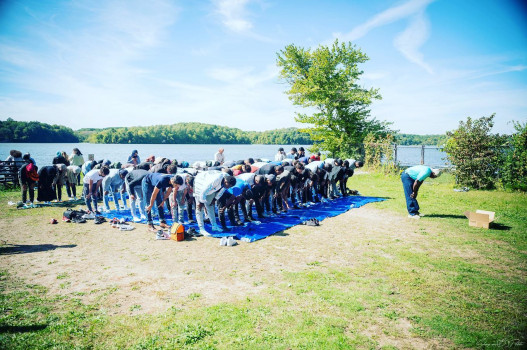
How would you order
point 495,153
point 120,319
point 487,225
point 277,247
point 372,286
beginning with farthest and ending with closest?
1. point 495,153
2. point 487,225
3. point 277,247
4. point 372,286
5. point 120,319

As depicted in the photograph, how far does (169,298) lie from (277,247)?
333 cm

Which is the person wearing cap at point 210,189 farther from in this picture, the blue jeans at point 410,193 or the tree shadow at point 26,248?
the blue jeans at point 410,193

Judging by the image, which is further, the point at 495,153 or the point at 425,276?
the point at 495,153

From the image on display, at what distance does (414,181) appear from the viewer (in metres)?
10.2

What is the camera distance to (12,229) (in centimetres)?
907

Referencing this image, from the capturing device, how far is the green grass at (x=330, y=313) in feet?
12.1

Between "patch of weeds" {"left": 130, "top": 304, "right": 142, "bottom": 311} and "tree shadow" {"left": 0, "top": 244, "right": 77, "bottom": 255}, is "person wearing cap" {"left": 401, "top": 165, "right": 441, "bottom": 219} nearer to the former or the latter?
"patch of weeds" {"left": 130, "top": 304, "right": 142, "bottom": 311}

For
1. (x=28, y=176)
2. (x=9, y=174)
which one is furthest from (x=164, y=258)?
(x=9, y=174)

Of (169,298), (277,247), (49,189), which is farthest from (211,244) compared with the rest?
(49,189)

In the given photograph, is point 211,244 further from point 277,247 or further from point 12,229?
point 12,229

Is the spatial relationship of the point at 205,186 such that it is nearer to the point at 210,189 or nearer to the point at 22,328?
Result: the point at 210,189

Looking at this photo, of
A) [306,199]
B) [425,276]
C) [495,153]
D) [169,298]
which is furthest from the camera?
[495,153]

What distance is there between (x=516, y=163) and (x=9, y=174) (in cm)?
2895

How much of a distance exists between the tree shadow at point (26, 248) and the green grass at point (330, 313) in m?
1.56
